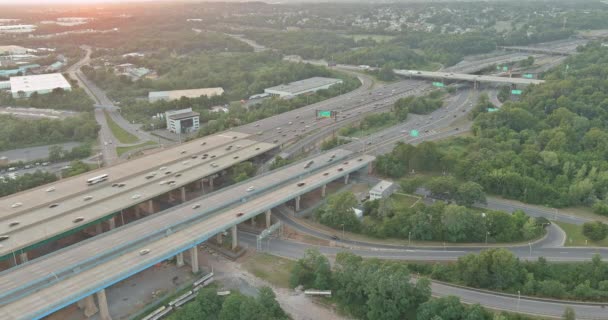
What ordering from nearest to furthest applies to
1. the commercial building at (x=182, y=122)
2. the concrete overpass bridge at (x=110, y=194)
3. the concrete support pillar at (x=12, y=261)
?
the concrete support pillar at (x=12, y=261)
the concrete overpass bridge at (x=110, y=194)
the commercial building at (x=182, y=122)

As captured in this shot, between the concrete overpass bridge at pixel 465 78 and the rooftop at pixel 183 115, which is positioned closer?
the rooftop at pixel 183 115

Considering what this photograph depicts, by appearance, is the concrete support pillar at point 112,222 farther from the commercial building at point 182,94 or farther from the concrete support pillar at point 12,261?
the commercial building at point 182,94

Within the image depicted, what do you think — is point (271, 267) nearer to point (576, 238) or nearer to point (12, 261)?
point (12, 261)

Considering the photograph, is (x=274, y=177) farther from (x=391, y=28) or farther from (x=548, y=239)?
(x=391, y=28)

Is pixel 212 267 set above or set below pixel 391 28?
below

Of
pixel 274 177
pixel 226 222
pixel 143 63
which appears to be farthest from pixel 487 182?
pixel 143 63

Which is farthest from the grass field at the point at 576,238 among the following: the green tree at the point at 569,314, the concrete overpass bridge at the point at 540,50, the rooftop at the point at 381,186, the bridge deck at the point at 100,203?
the concrete overpass bridge at the point at 540,50

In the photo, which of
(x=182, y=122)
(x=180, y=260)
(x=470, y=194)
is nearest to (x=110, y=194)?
(x=180, y=260)
